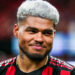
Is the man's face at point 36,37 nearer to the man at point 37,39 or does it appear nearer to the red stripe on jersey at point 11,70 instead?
the man at point 37,39

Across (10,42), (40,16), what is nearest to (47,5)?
(40,16)

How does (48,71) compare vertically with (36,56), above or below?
below

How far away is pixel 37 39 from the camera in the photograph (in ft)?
7.10

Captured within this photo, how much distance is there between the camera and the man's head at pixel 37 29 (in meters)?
2.19

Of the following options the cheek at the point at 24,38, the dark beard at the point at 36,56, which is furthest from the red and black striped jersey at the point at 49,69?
the cheek at the point at 24,38

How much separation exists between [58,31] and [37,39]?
16.0 feet

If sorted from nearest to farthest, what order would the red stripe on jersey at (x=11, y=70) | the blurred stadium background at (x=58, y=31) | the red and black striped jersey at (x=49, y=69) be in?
the red and black striped jersey at (x=49, y=69) → the red stripe on jersey at (x=11, y=70) → the blurred stadium background at (x=58, y=31)

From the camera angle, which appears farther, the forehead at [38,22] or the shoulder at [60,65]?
the shoulder at [60,65]

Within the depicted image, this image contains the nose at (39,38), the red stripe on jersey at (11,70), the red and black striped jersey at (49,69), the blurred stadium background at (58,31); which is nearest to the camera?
the nose at (39,38)

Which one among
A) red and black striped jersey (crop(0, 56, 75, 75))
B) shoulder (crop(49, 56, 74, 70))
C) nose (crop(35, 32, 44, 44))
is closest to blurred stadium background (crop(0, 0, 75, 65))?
red and black striped jersey (crop(0, 56, 75, 75))

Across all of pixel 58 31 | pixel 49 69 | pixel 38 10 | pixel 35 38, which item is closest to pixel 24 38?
pixel 35 38

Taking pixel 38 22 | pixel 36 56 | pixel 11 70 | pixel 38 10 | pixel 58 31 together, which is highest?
pixel 38 10

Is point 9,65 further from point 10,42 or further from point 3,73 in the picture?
point 10,42

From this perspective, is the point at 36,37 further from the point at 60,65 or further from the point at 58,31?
the point at 58,31
